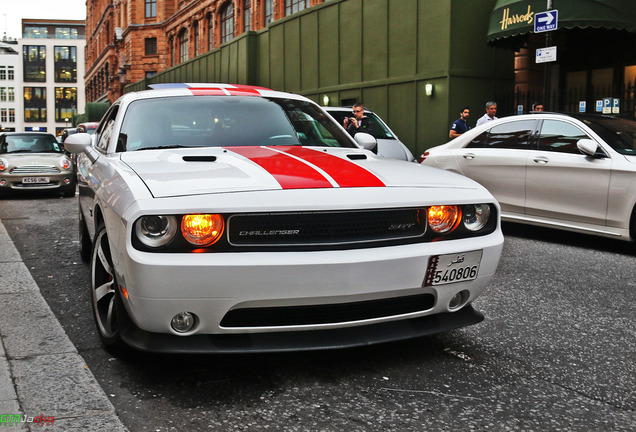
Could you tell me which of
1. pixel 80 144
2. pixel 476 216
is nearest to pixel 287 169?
pixel 476 216

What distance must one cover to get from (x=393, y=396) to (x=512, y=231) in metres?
6.06

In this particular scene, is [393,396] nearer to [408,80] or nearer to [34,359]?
[34,359]

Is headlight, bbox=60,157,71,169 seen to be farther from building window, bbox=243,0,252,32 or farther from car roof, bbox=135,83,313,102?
building window, bbox=243,0,252,32

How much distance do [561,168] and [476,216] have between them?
4477 millimetres

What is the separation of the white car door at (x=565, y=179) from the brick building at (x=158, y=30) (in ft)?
59.5

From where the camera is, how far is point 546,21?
39.1ft

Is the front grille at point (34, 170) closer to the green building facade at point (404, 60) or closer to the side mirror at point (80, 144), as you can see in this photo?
the green building facade at point (404, 60)

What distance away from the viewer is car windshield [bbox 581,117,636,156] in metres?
7.23

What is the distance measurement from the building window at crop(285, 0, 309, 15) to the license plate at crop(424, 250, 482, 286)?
2395 cm

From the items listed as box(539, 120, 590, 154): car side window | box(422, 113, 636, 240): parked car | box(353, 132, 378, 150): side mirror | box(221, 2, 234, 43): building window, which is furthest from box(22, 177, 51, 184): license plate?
box(221, 2, 234, 43): building window

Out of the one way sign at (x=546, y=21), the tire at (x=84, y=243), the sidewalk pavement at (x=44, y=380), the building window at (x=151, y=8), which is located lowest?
the sidewalk pavement at (x=44, y=380)

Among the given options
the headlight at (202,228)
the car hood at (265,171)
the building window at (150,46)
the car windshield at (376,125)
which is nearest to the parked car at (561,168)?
the car windshield at (376,125)

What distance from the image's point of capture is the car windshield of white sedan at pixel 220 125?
170 inches

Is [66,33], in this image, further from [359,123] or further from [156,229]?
[156,229]
